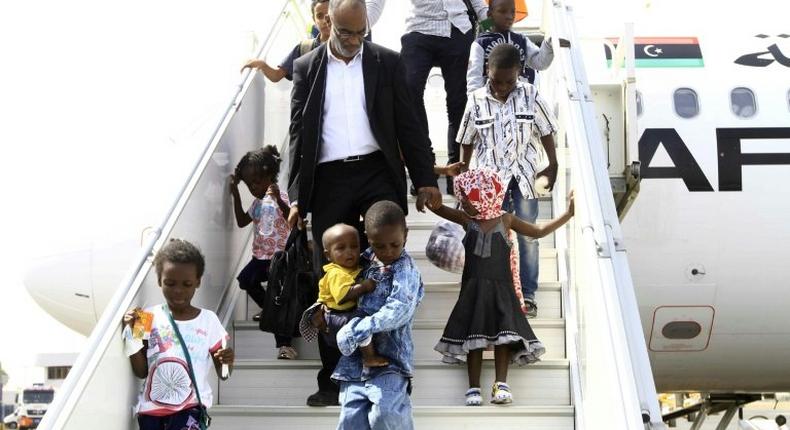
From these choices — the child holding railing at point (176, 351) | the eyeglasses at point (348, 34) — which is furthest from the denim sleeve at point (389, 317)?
the eyeglasses at point (348, 34)

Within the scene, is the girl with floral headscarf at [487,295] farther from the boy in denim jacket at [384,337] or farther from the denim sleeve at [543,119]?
the denim sleeve at [543,119]

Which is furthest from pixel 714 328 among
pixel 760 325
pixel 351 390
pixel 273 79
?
pixel 351 390

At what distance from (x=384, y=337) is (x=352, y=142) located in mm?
1118

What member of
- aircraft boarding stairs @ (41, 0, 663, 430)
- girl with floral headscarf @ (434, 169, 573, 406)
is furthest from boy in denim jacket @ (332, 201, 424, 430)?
girl with floral headscarf @ (434, 169, 573, 406)

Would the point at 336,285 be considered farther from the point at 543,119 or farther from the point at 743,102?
the point at 743,102

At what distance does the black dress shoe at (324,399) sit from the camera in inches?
210

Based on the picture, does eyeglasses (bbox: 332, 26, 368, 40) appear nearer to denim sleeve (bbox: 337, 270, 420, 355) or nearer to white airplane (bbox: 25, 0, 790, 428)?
denim sleeve (bbox: 337, 270, 420, 355)

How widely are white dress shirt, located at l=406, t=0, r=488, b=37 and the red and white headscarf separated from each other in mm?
2035

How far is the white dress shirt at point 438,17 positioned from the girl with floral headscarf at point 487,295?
6.53 ft

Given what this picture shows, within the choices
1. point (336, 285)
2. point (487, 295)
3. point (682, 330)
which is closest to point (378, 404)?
point (336, 285)

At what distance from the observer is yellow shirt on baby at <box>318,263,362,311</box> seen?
484 centimetres

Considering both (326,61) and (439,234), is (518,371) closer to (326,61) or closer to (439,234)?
(439,234)

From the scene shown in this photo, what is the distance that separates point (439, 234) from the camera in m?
5.95

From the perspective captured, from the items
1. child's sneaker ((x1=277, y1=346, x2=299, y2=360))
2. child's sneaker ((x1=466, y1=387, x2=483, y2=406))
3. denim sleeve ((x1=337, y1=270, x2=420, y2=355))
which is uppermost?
denim sleeve ((x1=337, y1=270, x2=420, y2=355))
